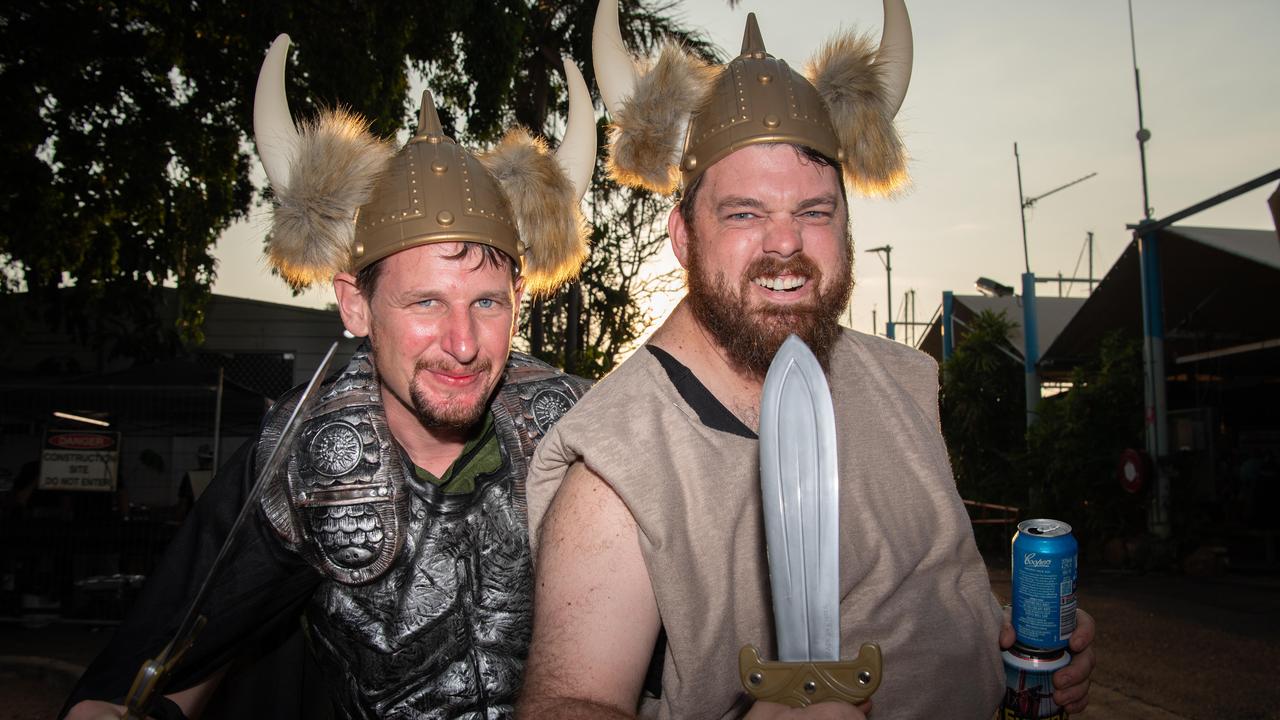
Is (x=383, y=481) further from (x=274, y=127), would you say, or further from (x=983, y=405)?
(x=983, y=405)

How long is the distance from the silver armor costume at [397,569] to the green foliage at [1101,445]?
39.5ft

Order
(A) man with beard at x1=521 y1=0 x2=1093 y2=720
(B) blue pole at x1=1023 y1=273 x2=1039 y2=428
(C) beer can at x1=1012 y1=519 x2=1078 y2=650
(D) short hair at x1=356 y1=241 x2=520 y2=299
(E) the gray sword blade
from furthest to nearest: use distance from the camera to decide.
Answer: (B) blue pole at x1=1023 y1=273 x2=1039 y2=428, (D) short hair at x1=356 y1=241 x2=520 y2=299, (C) beer can at x1=1012 y1=519 x2=1078 y2=650, (A) man with beard at x1=521 y1=0 x2=1093 y2=720, (E) the gray sword blade

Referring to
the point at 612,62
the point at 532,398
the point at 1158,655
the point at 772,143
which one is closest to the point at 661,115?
the point at 612,62

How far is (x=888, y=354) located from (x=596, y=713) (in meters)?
1.23

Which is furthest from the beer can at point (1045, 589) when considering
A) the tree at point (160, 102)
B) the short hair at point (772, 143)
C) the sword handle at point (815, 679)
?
the tree at point (160, 102)

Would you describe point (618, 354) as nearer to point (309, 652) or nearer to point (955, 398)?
point (955, 398)

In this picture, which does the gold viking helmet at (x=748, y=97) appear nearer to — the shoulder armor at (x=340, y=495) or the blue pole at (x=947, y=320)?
the shoulder armor at (x=340, y=495)

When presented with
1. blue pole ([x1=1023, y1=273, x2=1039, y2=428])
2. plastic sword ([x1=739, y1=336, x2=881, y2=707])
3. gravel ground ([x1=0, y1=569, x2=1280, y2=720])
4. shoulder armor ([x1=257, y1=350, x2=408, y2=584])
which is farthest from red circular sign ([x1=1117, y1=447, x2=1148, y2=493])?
plastic sword ([x1=739, y1=336, x2=881, y2=707])

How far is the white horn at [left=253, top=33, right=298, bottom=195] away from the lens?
2.55 metres

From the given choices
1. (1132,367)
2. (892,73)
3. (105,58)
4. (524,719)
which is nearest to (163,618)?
(524,719)

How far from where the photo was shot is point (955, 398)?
53.2ft

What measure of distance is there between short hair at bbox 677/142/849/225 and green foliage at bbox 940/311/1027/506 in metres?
14.4

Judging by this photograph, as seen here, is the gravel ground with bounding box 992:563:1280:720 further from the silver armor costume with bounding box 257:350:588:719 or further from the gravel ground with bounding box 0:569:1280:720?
the silver armor costume with bounding box 257:350:588:719

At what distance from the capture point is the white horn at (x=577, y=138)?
2.84 meters
